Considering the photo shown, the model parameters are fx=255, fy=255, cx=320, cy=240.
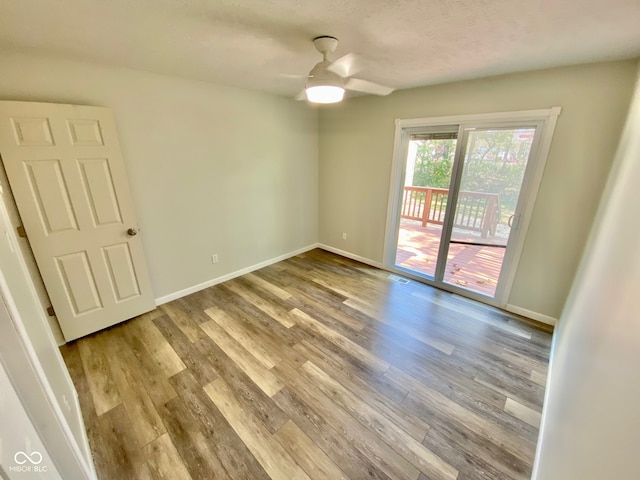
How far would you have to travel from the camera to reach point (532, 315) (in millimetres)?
2609

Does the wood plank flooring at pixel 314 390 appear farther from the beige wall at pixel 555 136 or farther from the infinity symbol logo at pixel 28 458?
the infinity symbol logo at pixel 28 458

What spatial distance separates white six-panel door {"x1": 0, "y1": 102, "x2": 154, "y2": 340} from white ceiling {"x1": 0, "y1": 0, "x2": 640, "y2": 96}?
490mm

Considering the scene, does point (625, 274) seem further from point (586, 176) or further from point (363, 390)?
point (586, 176)

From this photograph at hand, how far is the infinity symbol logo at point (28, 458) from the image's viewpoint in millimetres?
654

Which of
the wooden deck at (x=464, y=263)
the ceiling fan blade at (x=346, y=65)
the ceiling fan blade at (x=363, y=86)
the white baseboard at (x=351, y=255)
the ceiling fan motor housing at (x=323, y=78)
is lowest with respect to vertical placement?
the white baseboard at (x=351, y=255)

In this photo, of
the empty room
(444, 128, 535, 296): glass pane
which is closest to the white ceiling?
the empty room

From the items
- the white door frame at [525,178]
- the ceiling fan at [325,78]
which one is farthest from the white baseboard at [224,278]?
the ceiling fan at [325,78]

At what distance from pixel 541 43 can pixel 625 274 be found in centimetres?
157

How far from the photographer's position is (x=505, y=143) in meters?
2.50

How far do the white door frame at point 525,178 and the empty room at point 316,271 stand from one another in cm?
2

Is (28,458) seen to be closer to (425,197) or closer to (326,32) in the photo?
(326,32)

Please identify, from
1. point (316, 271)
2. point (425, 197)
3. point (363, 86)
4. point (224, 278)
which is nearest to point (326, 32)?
point (363, 86)

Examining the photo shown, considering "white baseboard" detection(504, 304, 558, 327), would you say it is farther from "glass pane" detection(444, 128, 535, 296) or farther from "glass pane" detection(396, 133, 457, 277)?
"glass pane" detection(396, 133, 457, 277)

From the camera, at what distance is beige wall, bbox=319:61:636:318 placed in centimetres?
200
